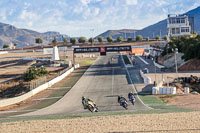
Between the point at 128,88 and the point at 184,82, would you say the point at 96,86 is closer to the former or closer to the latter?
the point at 128,88

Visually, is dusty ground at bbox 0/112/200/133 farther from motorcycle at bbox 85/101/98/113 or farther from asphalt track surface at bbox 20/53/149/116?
asphalt track surface at bbox 20/53/149/116

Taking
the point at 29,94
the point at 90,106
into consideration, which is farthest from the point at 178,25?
the point at 90,106

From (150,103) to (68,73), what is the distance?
34.8 m

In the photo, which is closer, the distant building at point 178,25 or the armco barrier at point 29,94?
the armco barrier at point 29,94

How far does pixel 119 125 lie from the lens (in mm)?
16828

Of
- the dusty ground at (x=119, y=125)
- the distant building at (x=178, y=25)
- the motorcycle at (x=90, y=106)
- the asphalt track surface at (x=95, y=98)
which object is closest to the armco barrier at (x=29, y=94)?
the asphalt track surface at (x=95, y=98)

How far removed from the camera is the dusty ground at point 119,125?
15602 mm

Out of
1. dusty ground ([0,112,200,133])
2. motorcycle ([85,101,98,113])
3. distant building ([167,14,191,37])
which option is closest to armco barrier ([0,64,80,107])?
motorcycle ([85,101,98,113])

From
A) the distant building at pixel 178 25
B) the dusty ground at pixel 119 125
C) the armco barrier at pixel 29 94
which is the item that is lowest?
the armco barrier at pixel 29 94

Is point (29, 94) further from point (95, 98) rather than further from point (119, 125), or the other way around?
point (119, 125)

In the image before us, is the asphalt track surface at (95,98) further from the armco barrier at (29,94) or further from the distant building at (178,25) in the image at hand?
the distant building at (178,25)

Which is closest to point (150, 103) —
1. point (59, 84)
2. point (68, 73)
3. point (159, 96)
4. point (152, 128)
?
point (159, 96)

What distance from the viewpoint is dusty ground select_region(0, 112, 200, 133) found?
15602 mm

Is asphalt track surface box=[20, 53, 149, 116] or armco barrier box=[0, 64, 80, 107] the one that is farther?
armco barrier box=[0, 64, 80, 107]
